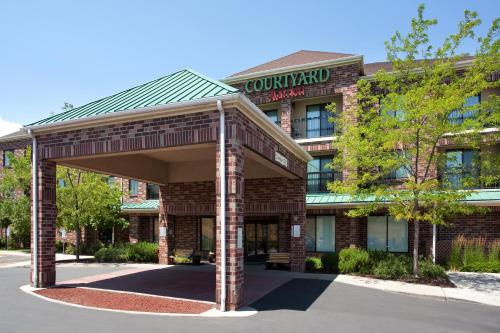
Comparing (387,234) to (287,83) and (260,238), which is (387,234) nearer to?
(260,238)

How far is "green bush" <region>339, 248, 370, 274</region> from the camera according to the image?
1540 cm

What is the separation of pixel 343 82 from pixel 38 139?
1569cm

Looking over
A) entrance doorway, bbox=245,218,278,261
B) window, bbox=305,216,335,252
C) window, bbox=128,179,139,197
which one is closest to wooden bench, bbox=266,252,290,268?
entrance doorway, bbox=245,218,278,261

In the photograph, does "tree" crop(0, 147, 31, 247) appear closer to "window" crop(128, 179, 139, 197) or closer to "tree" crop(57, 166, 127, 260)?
"tree" crop(57, 166, 127, 260)

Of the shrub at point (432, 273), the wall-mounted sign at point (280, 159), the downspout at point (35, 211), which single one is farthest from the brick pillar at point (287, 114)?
the downspout at point (35, 211)

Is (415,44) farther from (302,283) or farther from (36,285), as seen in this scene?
(36,285)

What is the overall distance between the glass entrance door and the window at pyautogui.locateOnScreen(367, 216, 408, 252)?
17.3ft

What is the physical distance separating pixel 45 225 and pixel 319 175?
14.8 meters

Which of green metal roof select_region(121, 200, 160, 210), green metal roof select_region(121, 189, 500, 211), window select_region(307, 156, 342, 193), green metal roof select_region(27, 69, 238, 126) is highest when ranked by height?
green metal roof select_region(27, 69, 238, 126)

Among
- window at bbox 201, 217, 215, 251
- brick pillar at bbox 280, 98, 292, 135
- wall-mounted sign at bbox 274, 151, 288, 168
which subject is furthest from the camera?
window at bbox 201, 217, 215, 251

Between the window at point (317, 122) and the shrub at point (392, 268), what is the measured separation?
31.2 feet

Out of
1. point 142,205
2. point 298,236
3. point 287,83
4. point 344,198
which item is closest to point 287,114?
point 287,83

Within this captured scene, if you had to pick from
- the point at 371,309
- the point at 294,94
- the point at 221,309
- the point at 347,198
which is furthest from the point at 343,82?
the point at 221,309

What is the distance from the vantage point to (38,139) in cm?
1196
